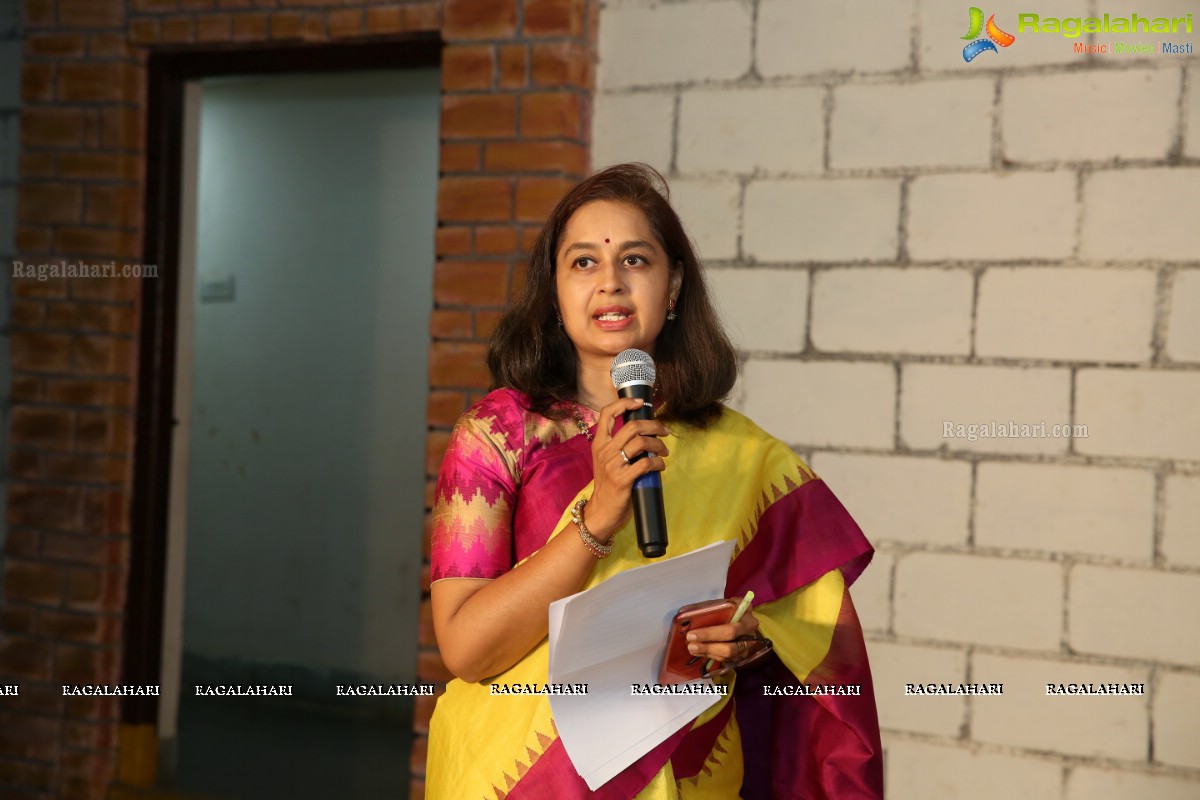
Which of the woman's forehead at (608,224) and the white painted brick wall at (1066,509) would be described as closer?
the woman's forehead at (608,224)

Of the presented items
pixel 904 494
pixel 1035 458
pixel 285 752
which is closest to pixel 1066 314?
pixel 1035 458

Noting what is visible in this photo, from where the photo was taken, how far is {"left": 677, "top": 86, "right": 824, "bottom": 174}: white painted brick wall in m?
3.07

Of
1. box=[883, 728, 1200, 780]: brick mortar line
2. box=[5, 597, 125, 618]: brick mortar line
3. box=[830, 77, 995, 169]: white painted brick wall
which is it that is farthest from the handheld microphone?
box=[5, 597, 125, 618]: brick mortar line

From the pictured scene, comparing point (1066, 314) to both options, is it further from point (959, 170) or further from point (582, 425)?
point (582, 425)

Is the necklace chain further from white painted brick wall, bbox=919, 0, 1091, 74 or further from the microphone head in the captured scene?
white painted brick wall, bbox=919, 0, 1091, 74

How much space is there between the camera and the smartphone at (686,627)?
1.54 m

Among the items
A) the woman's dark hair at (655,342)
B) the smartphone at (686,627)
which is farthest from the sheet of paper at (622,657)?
the woman's dark hair at (655,342)

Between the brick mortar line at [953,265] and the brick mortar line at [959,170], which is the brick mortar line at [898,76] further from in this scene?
the brick mortar line at [953,265]

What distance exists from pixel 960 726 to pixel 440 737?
1670 millimetres

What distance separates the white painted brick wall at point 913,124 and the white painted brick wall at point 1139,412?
593 millimetres

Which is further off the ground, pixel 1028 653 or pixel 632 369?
pixel 632 369

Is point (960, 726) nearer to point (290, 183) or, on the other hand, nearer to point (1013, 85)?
point (1013, 85)

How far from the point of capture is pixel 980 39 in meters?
2.91

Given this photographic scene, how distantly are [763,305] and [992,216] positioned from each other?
590 mm
